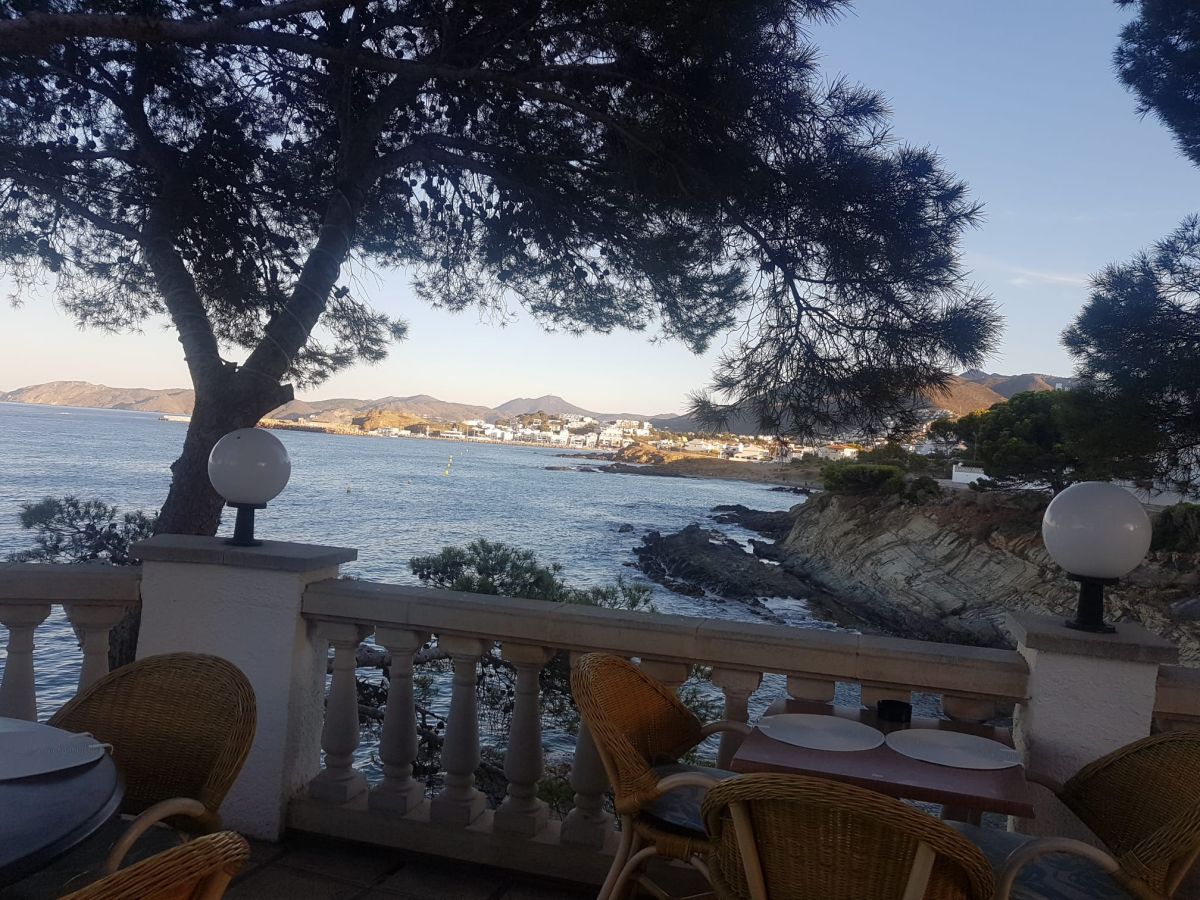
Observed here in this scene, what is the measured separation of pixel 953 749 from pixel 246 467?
1.99 m

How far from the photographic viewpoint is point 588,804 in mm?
2211

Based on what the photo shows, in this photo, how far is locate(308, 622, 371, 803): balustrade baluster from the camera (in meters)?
2.39

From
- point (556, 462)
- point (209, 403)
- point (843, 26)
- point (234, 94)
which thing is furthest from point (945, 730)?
point (556, 462)

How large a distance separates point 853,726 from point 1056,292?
573 cm

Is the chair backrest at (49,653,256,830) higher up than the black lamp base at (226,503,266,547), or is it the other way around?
the black lamp base at (226,503,266,547)

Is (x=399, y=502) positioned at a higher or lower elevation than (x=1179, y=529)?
lower

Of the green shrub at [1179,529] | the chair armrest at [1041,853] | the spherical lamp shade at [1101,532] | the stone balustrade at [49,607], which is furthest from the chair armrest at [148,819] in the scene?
the green shrub at [1179,529]

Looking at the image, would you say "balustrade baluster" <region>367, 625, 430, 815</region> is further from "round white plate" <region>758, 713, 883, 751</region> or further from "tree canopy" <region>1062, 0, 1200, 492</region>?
"tree canopy" <region>1062, 0, 1200, 492</region>

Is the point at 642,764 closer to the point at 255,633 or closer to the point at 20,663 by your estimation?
the point at 255,633

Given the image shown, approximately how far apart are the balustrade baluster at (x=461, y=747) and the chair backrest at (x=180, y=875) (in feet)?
4.55

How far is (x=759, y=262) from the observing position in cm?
377

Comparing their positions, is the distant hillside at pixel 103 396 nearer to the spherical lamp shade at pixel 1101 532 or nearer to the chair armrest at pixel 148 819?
the chair armrest at pixel 148 819

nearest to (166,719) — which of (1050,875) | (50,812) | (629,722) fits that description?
(50,812)

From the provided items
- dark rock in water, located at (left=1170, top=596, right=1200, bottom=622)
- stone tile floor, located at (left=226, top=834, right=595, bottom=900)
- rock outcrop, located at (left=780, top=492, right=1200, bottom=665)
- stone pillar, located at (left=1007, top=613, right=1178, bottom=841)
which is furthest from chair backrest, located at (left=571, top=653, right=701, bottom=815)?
dark rock in water, located at (left=1170, top=596, right=1200, bottom=622)
